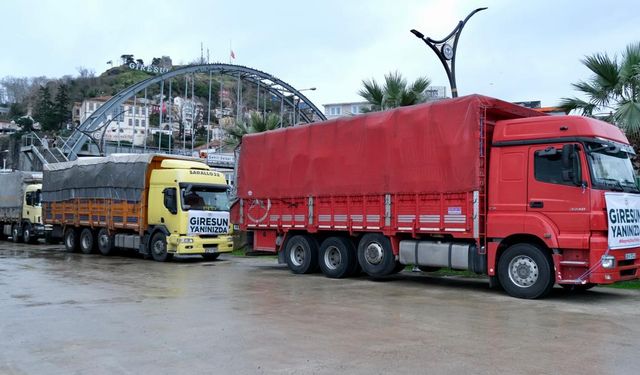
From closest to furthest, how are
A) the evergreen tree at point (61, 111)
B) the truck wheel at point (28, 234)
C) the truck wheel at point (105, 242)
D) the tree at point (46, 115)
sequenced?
the truck wheel at point (105, 242) → the truck wheel at point (28, 234) → the tree at point (46, 115) → the evergreen tree at point (61, 111)

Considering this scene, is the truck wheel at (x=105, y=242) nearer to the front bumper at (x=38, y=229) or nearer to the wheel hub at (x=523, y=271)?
the front bumper at (x=38, y=229)

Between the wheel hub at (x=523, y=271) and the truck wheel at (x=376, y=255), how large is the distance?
2.82m

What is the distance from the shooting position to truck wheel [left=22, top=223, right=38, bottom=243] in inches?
1153

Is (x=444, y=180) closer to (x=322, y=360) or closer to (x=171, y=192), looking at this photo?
(x=322, y=360)

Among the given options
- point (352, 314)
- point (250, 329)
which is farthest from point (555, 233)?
point (250, 329)

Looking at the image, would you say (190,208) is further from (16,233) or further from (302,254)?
(16,233)

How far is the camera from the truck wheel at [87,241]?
75.4ft

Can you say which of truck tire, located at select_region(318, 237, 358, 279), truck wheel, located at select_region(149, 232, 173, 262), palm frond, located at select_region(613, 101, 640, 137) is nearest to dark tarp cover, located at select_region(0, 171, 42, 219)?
truck wheel, located at select_region(149, 232, 173, 262)

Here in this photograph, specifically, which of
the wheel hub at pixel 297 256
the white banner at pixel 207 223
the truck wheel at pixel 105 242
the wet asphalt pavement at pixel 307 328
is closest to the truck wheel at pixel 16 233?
the truck wheel at pixel 105 242

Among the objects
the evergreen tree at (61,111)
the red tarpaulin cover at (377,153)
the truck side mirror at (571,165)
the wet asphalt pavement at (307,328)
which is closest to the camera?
the wet asphalt pavement at (307,328)

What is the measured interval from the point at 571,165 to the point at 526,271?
2.11 meters

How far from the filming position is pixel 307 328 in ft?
26.3

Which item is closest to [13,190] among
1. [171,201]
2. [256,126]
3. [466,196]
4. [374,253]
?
[256,126]

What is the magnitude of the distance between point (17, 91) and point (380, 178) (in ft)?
494
